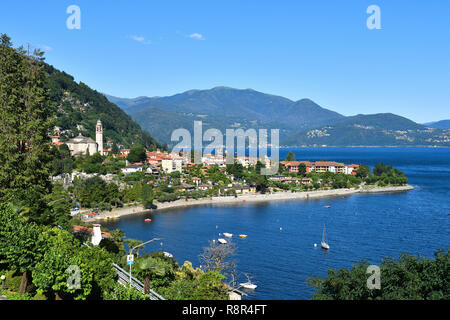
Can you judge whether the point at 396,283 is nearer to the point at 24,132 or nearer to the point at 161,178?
the point at 24,132

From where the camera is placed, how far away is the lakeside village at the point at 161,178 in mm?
38656

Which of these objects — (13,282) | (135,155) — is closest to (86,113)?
(135,155)

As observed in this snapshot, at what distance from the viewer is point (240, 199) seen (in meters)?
47.6

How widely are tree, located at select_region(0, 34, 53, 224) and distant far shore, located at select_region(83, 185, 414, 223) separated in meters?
20.1

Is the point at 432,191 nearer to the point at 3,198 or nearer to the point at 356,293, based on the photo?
the point at 356,293

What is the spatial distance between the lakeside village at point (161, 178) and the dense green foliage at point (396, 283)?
2650 cm

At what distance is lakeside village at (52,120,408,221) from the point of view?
3866 cm

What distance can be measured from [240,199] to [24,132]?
3565 cm

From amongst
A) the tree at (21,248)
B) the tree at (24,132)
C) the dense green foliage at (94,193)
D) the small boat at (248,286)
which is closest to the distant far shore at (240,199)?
the dense green foliage at (94,193)

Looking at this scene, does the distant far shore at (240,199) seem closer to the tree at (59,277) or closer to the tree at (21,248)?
the tree at (21,248)

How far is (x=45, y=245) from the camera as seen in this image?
9617 millimetres

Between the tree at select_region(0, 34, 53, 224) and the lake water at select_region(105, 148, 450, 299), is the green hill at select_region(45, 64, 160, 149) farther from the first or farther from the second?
the tree at select_region(0, 34, 53, 224)

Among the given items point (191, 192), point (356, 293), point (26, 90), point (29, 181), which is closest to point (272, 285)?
point (356, 293)
